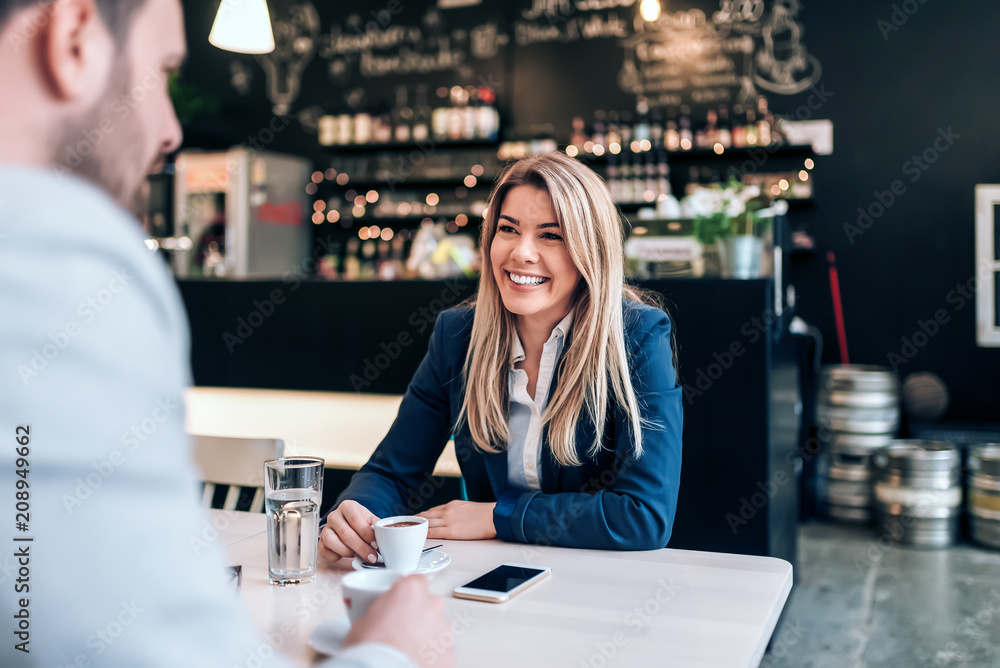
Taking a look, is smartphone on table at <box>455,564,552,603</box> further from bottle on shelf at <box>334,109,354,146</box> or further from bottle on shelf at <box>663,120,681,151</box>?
bottle on shelf at <box>334,109,354,146</box>

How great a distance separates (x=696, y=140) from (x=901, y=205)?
1287mm

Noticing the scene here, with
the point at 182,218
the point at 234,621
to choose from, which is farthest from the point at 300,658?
the point at 182,218

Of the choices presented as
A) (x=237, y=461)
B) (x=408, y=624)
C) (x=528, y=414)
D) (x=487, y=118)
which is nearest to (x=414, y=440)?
(x=528, y=414)

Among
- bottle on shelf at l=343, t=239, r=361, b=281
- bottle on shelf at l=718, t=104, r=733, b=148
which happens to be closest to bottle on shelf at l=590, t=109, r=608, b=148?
bottle on shelf at l=718, t=104, r=733, b=148

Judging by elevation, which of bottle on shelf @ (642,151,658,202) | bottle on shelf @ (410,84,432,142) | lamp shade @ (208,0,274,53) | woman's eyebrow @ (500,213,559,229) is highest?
bottle on shelf @ (410,84,432,142)

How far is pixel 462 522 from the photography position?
1360 mm

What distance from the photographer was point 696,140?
5.16 meters

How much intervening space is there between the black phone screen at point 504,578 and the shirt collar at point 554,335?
0.66 m

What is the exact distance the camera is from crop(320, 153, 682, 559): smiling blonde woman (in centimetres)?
158

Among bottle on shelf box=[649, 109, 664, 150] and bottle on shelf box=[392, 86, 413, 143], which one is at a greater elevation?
bottle on shelf box=[392, 86, 413, 143]

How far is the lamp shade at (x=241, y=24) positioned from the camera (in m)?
Answer: 3.30

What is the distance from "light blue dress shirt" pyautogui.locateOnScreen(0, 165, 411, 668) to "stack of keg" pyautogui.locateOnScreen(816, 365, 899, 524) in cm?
447

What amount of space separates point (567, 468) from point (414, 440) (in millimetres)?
330

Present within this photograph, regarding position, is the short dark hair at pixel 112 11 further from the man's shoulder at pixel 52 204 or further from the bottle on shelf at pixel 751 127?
the bottle on shelf at pixel 751 127
